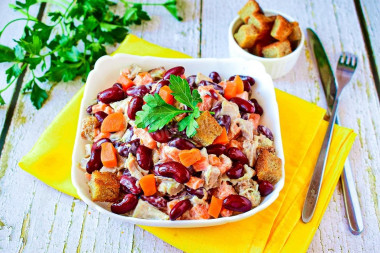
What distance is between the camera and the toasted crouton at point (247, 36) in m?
3.39

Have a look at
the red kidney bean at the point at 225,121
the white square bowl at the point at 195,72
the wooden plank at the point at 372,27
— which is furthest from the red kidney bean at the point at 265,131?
the wooden plank at the point at 372,27

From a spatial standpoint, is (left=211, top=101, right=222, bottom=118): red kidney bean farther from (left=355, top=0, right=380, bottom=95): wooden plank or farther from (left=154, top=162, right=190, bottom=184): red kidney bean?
(left=355, top=0, right=380, bottom=95): wooden plank

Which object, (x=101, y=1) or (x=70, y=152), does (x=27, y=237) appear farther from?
(x=101, y=1)

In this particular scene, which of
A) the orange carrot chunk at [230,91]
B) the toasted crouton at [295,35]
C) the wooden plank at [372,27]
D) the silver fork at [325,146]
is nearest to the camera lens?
the silver fork at [325,146]

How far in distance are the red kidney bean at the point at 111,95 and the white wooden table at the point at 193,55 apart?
2.47 feet

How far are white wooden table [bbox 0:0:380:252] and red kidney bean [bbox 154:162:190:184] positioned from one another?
592 mm

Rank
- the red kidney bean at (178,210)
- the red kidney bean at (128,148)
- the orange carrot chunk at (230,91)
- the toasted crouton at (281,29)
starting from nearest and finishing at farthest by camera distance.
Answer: the red kidney bean at (178,210) → the red kidney bean at (128,148) → the orange carrot chunk at (230,91) → the toasted crouton at (281,29)

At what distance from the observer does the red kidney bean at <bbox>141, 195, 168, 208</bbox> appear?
2338mm

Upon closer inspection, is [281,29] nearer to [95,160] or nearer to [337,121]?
[337,121]

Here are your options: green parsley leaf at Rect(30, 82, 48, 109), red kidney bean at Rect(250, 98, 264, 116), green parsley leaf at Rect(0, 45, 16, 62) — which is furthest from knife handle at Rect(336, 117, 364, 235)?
green parsley leaf at Rect(0, 45, 16, 62)

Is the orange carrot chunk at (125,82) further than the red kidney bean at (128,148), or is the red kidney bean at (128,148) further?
the orange carrot chunk at (125,82)

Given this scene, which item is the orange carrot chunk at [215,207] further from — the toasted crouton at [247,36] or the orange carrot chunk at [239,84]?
the toasted crouton at [247,36]

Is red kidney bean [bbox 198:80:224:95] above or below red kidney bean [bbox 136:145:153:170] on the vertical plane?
above

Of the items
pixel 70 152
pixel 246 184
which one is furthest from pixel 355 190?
pixel 70 152
